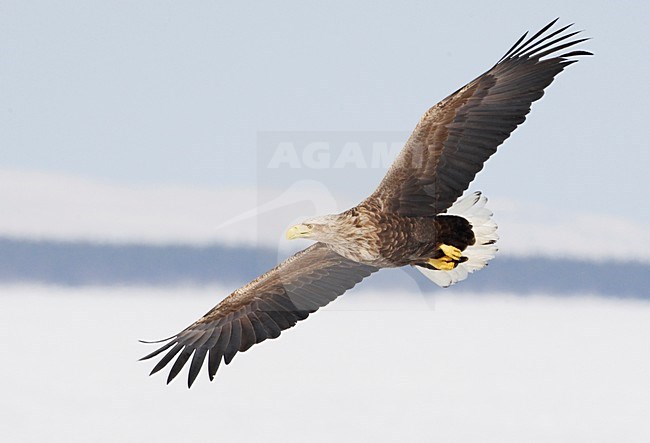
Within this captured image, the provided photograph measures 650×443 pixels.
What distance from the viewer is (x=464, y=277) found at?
31.6 ft

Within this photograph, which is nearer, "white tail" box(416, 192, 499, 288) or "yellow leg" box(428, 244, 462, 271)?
"yellow leg" box(428, 244, 462, 271)

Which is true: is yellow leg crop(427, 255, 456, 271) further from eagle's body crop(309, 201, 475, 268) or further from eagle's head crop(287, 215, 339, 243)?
eagle's head crop(287, 215, 339, 243)

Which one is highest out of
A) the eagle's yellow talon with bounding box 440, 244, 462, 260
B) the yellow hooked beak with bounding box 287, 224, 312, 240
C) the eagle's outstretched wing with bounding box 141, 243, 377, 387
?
the yellow hooked beak with bounding box 287, 224, 312, 240

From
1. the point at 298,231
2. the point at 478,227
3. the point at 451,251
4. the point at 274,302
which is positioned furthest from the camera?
the point at 274,302

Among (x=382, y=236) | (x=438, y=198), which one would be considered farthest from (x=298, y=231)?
(x=438, y=198)

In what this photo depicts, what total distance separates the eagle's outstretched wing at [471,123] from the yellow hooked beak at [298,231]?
59cm

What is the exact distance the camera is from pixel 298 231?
28.6 ft

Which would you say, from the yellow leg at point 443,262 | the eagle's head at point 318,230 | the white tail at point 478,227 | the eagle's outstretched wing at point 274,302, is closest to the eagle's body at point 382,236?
the eagle's head at point 318,230

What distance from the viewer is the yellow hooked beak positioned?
28.5ft

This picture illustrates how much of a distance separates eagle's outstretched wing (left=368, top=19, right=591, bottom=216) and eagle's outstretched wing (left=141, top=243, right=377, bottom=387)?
1169 millimetres

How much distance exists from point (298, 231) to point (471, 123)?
163cm

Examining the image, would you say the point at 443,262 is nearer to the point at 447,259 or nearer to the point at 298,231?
the point at 447,259

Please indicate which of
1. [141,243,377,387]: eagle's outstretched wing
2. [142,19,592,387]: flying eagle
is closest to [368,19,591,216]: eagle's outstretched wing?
[142,19,592,387]: flying eagle

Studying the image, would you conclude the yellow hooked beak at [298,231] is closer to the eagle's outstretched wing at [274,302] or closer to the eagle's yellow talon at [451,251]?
the eagle's outstretched wing at [274,302]
